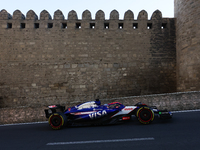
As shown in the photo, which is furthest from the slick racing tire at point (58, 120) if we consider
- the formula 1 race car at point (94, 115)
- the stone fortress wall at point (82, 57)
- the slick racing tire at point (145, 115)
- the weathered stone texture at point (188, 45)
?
the weathered stone texture at point (188, 45)

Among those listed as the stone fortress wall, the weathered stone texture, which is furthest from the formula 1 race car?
the weathered stone texture

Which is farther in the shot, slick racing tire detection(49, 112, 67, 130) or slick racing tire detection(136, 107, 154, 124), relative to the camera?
slick racing tire detection(49, 112, 67, 130)

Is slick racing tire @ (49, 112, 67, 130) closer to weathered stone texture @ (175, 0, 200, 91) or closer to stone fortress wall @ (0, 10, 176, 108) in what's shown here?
stone fortress wall @ (0, 10, 176, 108)

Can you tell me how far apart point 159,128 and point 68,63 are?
7.52 metres

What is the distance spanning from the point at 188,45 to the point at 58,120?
27.7ft

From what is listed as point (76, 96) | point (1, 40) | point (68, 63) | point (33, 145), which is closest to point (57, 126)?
point (33, 145)

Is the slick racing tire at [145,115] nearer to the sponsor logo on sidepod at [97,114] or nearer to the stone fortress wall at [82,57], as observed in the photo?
the sponsor logo on sidepod at [97,114]

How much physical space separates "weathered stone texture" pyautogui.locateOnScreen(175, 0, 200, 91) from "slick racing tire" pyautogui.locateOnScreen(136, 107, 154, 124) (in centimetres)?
545

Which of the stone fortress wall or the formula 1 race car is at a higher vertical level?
the stone fortress wall

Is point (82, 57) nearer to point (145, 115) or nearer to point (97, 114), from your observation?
point (97, 114)

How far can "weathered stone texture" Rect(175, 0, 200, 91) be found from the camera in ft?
25.1

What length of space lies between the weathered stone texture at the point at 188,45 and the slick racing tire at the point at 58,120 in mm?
7405

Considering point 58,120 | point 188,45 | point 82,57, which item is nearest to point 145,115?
point 58,120

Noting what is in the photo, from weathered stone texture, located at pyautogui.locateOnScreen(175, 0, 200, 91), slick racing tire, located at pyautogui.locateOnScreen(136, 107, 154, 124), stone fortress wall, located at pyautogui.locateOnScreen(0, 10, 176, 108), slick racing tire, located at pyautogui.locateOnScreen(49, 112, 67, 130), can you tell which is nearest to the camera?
slick racing tire, located at pyautogui.locateOnScreen(136, 107, 154, 124)
